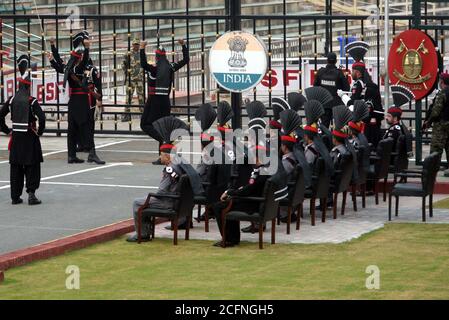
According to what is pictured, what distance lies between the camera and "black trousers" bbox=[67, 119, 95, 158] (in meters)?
25.8

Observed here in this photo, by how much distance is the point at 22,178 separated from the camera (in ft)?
70.5

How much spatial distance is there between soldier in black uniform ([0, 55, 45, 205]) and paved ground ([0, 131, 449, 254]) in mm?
302

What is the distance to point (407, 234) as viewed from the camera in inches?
756

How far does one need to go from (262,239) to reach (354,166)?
3256mm

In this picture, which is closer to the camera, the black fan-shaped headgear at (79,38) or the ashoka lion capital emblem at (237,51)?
the ashoka lion capital emblem at (237,51)

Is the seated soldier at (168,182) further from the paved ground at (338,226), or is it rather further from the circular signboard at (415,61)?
the circular signboard at (415,61)

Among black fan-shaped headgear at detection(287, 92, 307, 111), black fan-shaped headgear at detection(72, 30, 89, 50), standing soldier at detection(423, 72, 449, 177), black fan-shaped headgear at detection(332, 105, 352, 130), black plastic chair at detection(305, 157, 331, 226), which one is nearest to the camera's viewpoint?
black plastic chair at detection(305, 157, 331, 226)

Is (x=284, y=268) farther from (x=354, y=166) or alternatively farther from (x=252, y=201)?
(x=354, y=166)

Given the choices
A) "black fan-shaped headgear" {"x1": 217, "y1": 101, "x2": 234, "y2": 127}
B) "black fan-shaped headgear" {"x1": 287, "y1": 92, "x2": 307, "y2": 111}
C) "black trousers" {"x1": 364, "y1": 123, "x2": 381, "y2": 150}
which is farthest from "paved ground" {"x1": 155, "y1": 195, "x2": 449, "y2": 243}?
"black trousers" {"x1": 364, "y1": 123, "x2": 381, "y2": 150}

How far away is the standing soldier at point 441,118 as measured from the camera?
76.6 feet

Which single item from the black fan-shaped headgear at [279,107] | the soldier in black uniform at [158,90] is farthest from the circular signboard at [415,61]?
the soldier in black uniform at [158,90]

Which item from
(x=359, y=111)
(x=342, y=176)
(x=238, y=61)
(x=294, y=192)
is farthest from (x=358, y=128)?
(x=294, y=192)

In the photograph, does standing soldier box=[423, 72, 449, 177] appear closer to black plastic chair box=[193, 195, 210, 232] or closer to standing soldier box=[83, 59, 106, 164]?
black plastic chair box=[193, 195, 210, 232]

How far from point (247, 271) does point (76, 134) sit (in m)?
10.0
